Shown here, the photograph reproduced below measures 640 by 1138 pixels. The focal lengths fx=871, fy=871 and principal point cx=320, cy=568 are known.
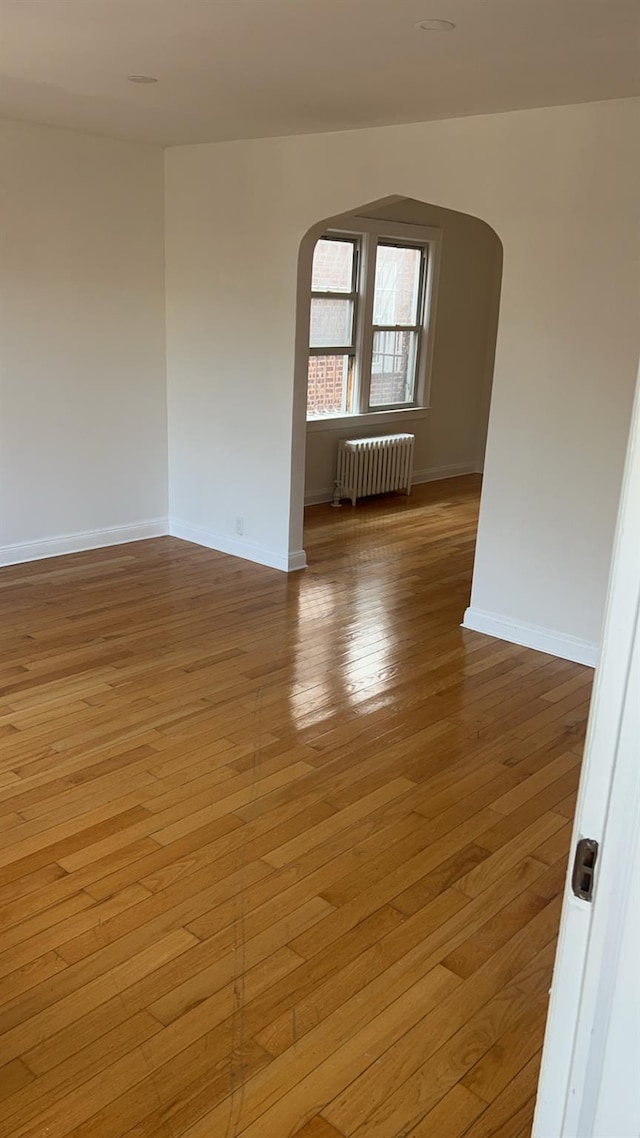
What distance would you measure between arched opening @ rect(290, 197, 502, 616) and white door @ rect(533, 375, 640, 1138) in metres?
6.08

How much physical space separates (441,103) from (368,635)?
8.25 feet

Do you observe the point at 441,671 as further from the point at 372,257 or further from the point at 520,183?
the point at 372,257

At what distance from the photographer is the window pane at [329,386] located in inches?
287

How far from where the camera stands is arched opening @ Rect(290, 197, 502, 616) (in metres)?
7.41

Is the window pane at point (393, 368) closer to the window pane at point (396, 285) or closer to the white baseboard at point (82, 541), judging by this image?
the window pane at point (396, 285)

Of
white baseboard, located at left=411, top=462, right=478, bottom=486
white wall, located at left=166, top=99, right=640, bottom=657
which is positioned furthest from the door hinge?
white baseboard, located at left=411, top=462, right=478, bottom=486

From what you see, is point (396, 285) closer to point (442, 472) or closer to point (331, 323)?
point (331, 323)

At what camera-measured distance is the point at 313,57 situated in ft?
10.6

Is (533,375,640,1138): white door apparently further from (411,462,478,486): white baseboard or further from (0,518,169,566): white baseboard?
(411,462,478,486): white baseboard

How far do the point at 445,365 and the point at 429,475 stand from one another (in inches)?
42.4

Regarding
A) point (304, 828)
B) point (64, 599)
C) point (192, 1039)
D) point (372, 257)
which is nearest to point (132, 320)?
point (64, 599)

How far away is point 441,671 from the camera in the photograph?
4.12 meters

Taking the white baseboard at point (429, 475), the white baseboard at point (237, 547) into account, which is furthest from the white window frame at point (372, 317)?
the white baseboard at point (237, 547)

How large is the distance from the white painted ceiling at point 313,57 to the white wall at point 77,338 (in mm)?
694
